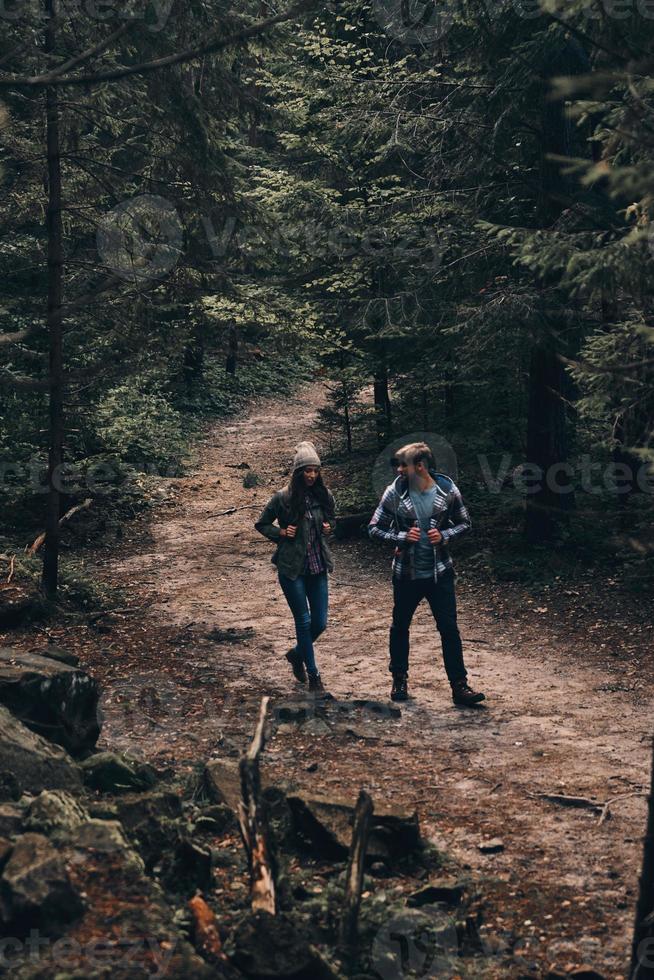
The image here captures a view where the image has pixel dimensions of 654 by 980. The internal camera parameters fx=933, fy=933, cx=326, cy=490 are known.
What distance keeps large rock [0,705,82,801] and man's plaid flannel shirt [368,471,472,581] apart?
352cm

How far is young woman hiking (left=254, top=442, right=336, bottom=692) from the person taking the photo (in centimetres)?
877

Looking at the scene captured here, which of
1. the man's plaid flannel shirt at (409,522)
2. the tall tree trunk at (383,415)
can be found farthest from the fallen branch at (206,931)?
the tall tree trunk at (383,415)

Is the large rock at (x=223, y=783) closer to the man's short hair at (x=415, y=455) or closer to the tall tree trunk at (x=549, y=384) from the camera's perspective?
the man's short hair at (x=415, y=455)

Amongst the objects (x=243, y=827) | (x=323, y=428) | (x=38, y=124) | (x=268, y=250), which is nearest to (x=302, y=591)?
(x=243, y=827)

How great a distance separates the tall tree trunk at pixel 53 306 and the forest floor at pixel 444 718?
1231mm

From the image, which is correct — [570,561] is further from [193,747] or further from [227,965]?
[227,965]


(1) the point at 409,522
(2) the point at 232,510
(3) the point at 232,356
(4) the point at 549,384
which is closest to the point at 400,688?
(1) the point at 409,522

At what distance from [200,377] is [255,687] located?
21533mm

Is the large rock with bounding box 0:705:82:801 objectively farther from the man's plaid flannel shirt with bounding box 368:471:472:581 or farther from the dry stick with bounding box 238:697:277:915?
the man's plaid flannel shirt with bounding box 368:471:472:581

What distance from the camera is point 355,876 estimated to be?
4.84m

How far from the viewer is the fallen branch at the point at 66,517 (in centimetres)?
1421

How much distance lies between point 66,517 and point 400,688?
8.79m

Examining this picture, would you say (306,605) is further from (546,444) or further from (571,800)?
(546,444)

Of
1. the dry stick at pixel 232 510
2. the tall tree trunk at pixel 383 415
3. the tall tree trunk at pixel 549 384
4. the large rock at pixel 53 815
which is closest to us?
the large rock at pixel 53 815
